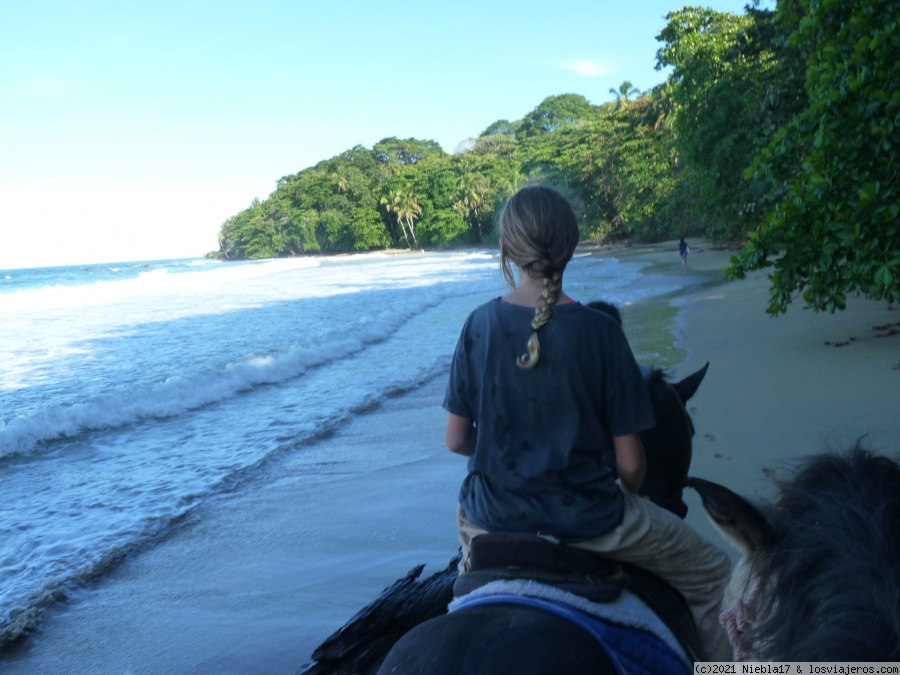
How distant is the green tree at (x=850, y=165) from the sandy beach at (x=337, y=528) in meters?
1.17

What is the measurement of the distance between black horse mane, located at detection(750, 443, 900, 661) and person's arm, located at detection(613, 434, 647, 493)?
369mm

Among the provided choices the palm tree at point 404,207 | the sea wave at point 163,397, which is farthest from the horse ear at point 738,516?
the palm tree at point 404,207

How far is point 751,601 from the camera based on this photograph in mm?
1537

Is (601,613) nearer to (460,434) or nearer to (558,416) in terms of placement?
(558,416)

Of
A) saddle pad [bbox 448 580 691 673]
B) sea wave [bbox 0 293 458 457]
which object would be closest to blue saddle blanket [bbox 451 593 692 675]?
saddle pad [bbox 448 580 691 673]

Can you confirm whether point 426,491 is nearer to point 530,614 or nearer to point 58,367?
point 530,614

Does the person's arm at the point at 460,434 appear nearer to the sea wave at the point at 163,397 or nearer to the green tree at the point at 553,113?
the sea wave at the point at 163,397

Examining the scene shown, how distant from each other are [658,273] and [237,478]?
2154cm

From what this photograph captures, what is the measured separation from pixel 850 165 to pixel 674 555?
156 inches

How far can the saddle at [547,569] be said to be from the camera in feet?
5.08

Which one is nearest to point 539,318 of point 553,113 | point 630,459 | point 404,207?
point 630,459

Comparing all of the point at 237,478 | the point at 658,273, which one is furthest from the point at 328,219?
the point at 237,478

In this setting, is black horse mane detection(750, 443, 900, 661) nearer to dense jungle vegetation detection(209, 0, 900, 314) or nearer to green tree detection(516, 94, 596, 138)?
dense jungle vegetation detection(209, 0, 900, 314)

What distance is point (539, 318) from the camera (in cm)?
173
